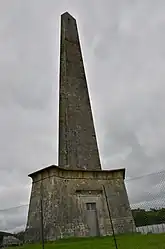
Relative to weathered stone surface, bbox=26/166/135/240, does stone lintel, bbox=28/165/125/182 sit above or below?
above

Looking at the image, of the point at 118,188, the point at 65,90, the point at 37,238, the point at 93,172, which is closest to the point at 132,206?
the point at 118,188

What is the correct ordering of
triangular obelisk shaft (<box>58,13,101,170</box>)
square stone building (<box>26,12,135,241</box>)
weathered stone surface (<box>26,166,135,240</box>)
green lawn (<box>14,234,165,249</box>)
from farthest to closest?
triangular obelisk shaft (<box>58,13,101,170</box>)
square stone building (<box>26,12,135,241</box>)
weathered stone surface (<box>26,166,135,240</box>)
green lawn (<box>14,234,165,249</box>)

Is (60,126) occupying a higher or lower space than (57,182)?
higher

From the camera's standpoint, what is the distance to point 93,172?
62.8 feet

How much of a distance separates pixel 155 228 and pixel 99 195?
425cm

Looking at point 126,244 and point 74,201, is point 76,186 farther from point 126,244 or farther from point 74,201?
point 126,244

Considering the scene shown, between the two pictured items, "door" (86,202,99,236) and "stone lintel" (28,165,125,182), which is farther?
"door" (86,202,99,236)

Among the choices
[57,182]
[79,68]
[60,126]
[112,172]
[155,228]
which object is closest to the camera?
[57,182]

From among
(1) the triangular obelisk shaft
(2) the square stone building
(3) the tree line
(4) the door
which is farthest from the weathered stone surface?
→ (1) the triangular obelisk shaft

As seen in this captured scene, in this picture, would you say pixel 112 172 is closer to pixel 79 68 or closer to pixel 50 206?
pixel 50 206

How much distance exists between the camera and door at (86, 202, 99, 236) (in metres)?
17.5

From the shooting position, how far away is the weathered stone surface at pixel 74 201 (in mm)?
15953

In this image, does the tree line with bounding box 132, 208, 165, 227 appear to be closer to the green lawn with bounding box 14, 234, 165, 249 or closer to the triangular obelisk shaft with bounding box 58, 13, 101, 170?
the triangular obelisk shaft with bounding box 58, 13, 101, 170

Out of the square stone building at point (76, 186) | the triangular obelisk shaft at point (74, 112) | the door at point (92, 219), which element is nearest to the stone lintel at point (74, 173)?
the square stone building at point (76, 186)
